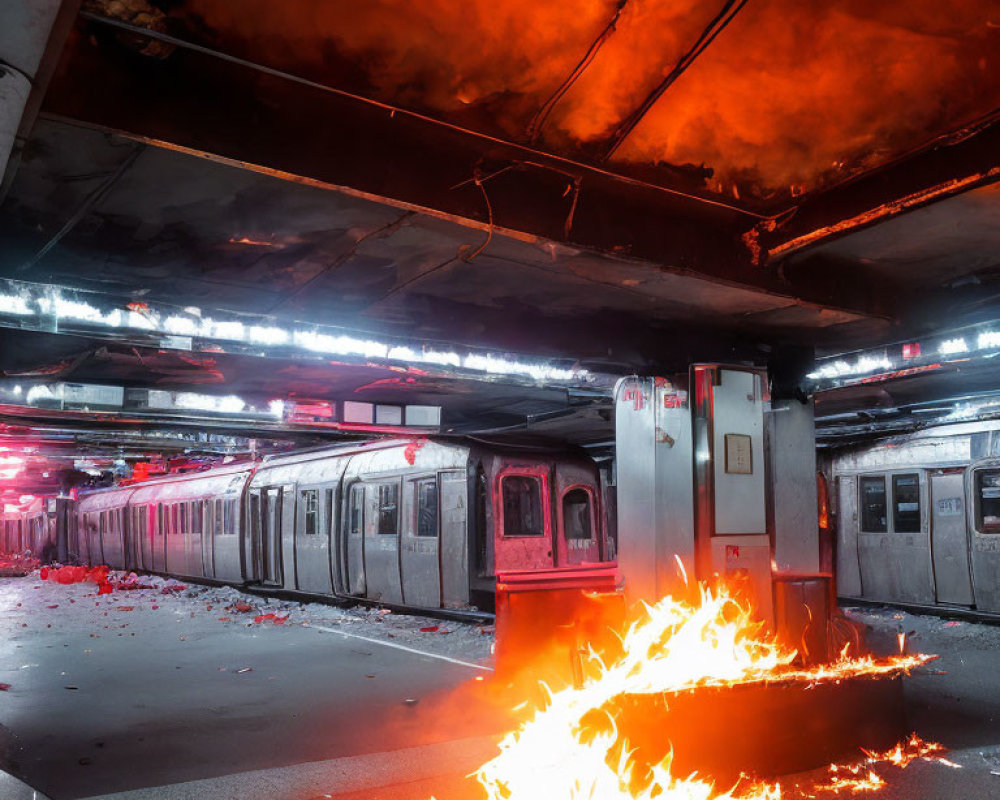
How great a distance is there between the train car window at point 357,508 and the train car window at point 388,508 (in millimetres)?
648

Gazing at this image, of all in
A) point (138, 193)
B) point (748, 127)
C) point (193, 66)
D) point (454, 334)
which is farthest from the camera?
point (454, 334)

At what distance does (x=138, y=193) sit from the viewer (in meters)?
5.22

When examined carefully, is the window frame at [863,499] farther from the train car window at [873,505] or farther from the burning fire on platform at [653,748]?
the burning fire on platform at [653,748]

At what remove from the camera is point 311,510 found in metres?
18.5

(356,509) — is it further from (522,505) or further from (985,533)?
(985,533)

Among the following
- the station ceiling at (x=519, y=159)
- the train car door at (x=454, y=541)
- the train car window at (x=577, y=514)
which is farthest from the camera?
the train car window at (x=577, y=514)

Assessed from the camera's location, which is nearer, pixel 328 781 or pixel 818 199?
pixel 818 199

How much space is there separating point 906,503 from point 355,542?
10.4 meters

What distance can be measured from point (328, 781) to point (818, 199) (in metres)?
5.40

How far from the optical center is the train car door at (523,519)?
1488cm

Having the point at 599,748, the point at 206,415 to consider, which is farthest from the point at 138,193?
the point at 206,415

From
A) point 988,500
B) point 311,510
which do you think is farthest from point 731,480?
point 311,510

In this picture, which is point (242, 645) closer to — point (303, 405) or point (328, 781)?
point (303, 405)

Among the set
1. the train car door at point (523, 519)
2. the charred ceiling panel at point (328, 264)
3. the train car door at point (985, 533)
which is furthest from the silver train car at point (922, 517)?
the charred ceiling panel at point (328, 264)
